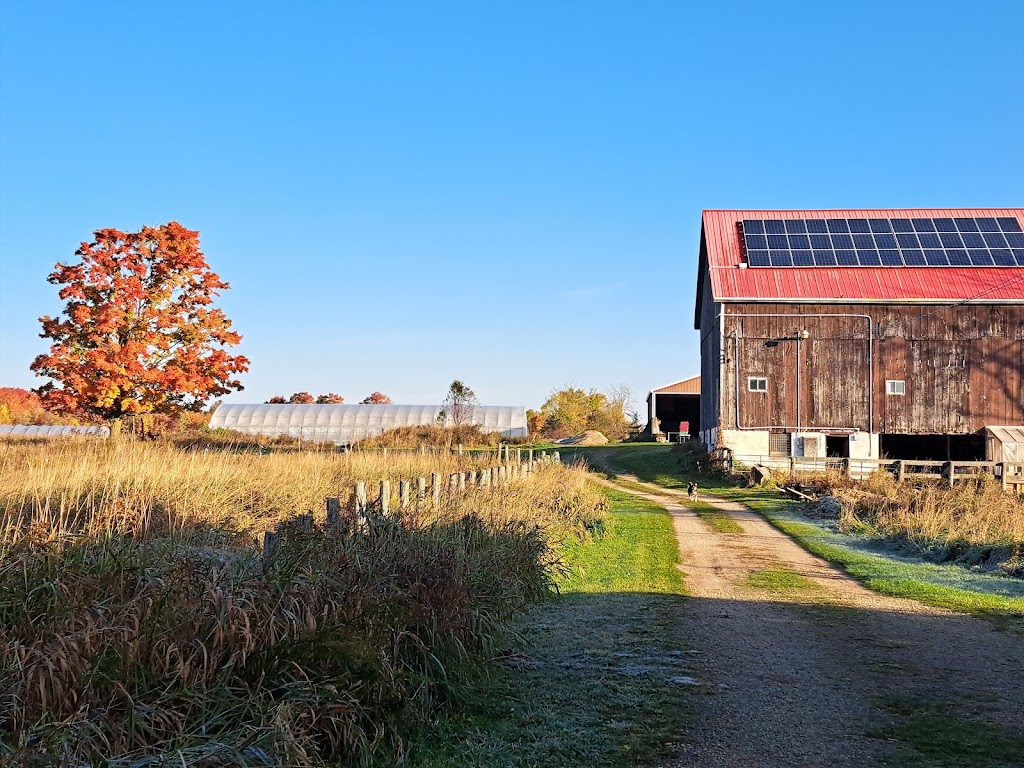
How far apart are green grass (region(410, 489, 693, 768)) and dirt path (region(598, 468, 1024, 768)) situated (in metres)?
0.28

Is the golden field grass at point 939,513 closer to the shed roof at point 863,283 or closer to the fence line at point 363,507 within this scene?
the fence line at point 363,507

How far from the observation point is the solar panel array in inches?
1410

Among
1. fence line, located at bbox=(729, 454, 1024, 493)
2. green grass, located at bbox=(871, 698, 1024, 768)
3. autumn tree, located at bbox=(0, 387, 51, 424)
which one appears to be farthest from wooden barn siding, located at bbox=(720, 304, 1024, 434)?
autumn tree, located at bbox=(0, 387, 51, 424)

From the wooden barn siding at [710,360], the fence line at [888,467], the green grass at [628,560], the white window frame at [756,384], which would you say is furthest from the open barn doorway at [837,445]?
the green grass at [628,560]

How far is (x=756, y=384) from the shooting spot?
35594mm

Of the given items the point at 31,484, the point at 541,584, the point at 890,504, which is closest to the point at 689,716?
the point at 541,584

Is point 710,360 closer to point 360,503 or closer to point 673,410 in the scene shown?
point 673,410

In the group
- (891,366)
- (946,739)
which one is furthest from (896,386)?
(946,739)

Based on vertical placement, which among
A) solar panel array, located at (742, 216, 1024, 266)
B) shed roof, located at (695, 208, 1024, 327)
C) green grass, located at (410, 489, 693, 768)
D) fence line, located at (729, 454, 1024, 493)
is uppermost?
solar panel array, located at (742, 216, 1024, 266)

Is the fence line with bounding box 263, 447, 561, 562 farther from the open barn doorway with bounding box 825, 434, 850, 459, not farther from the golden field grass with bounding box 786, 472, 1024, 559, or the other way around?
the open barn doorway with bounding box 825, 434, 850, 459

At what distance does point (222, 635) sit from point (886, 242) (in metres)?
36.4

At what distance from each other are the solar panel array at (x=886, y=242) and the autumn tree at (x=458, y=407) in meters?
24.6

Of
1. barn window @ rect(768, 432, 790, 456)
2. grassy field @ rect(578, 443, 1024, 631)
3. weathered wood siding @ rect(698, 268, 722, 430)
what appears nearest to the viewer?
grassy field @ rect(578, 443, 1024, 631)

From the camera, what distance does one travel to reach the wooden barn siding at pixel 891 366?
34.8m
